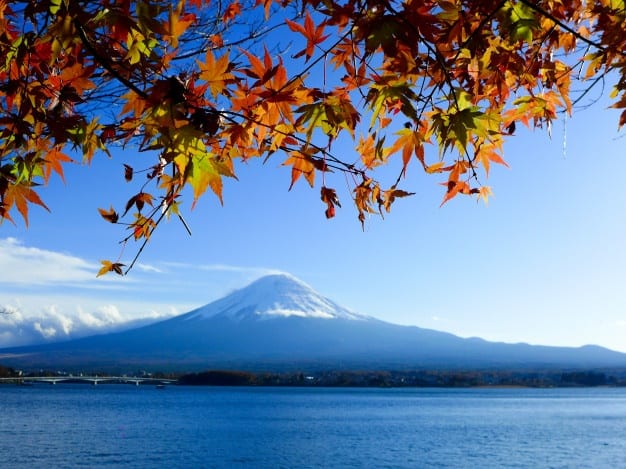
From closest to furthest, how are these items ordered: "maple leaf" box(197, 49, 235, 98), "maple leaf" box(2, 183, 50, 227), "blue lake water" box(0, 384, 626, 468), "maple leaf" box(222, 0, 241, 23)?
"maple leaf" box(197, 49, 235, 98) → "maple leaf" box(2, 183, 50, 227) → "maple leaf" box(222, 0, 241, 23) → "blue lake water" box(0, 384, 626, 468)

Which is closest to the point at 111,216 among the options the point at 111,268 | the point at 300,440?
the point at 111,268

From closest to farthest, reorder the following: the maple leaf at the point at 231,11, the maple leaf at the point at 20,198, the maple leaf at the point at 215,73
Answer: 1. the maple leaf at the point at 215,73
2. the maple leaf at the point at 20,198
3. the maple leaf at the point at 231,11

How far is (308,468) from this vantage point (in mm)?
27203

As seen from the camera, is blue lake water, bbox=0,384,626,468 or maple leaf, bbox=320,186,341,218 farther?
blue lake water, bbox=0,384,626,468

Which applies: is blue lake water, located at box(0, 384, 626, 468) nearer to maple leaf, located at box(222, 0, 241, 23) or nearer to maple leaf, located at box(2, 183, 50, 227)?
maple leaf, located at box(222, 0, 241, 23)

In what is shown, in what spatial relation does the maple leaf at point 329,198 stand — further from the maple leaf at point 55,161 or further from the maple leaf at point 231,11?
the maple leaf at point 231,11

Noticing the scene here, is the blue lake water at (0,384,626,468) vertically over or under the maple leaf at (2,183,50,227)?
under

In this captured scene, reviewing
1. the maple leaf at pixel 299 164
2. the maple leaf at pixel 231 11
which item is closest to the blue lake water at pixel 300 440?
the maple leaf at pixel 231 11

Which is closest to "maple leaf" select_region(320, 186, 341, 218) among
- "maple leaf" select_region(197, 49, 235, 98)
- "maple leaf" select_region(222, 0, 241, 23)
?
"maple leaf" select_region(197, 49, 235, 98)

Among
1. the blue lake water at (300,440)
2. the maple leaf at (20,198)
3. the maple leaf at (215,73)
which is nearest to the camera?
the maple leaf at (215,73)

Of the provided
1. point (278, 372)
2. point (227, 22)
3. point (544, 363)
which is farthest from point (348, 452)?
point (544, 363)

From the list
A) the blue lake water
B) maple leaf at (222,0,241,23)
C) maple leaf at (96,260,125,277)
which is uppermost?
maple leaf at (222,0,241,23)

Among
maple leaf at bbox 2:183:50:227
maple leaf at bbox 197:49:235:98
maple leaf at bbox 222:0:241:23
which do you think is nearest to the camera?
maple leaf at bbox 197:49:235:98

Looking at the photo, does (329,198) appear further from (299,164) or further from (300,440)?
(300,440)
